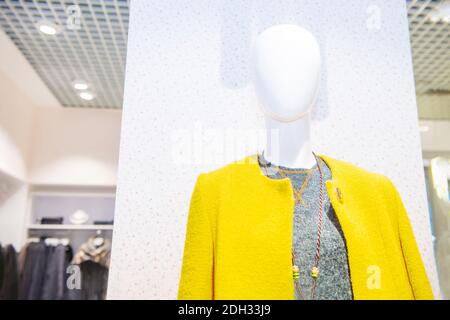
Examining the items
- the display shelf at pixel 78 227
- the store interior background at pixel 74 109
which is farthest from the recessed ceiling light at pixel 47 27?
the display shelf at pixel 78 227

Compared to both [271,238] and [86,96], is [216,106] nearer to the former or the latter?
[271,238]

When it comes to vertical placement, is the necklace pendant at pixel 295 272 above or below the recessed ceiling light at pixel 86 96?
below

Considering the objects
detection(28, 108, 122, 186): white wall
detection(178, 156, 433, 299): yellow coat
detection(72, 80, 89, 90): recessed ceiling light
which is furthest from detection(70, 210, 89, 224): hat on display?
detection(178, 156, 433, 299): yellow coat

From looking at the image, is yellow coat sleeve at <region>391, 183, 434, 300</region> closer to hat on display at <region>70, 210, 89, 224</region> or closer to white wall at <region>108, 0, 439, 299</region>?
white wall at <region>108, 0, 439, 299</region>

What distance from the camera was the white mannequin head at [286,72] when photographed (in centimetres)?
72

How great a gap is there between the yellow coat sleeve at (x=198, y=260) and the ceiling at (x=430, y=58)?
68cm

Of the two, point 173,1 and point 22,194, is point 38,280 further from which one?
point 173,1

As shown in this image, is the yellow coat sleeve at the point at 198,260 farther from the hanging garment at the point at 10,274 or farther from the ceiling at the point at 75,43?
the hanging garment at the point at 10,274

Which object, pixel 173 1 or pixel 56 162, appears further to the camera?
pixel 56 162

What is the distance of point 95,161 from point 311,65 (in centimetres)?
183

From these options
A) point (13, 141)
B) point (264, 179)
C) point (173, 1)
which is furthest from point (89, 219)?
point (264, 179)

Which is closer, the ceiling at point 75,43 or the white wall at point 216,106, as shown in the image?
the white wall at point 216,106

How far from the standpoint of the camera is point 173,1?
3.36 ft

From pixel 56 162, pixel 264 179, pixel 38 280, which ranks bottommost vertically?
pixel 38 280
